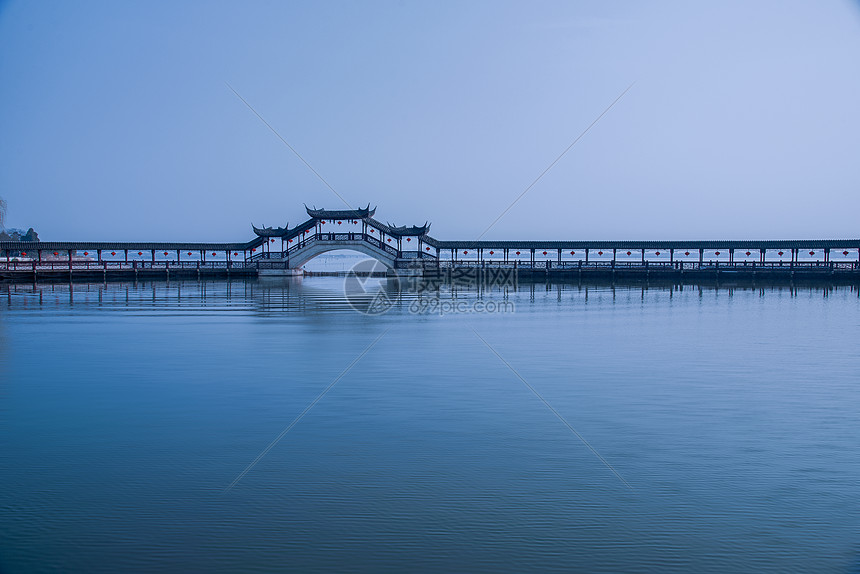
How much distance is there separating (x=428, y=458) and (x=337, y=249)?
4683 cm

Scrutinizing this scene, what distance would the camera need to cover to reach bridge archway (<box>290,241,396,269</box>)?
172 feet

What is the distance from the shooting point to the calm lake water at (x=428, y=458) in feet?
15.8

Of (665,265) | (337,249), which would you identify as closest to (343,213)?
(337,249)

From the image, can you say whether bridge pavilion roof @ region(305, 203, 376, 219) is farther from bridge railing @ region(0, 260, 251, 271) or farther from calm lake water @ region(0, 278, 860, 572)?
calm lake water @ region(0, 278, 860, 572)

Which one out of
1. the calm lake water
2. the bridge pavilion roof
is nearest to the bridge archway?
the bridge pavilion roof

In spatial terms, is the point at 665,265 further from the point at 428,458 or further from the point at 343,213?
the point at 428,458

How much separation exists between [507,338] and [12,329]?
45.7 feet

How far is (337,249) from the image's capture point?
52781 mm

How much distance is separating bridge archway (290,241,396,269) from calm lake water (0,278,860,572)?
37134 millimetres

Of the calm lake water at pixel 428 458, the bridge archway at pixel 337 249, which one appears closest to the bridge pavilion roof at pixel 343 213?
the bridge archway at pixel 337 249

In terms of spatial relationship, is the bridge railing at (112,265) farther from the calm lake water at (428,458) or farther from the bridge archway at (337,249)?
the calm lake water at (428,458)

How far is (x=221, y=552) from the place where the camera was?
15.5ft

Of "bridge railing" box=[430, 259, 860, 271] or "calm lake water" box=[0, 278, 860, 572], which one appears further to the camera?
"bridge railing" box=[430, 259, 860, 271]

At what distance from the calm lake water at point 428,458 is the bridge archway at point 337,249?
3713 centimetres
